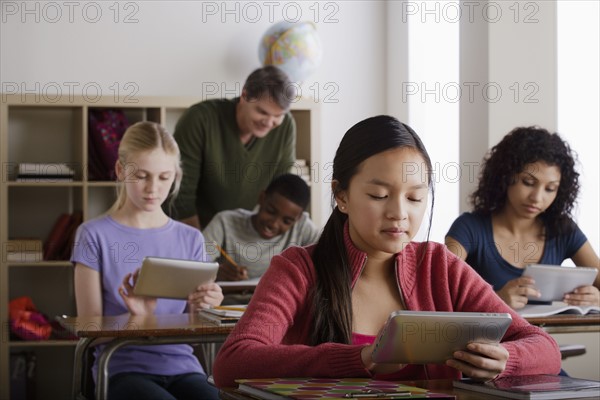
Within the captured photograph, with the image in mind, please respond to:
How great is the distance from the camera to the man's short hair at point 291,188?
170 inches

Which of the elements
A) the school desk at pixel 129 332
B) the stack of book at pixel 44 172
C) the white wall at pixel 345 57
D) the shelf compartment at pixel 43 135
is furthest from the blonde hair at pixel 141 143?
the shelf compartment at pixel 43 135

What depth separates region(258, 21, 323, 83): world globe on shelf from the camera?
476cm

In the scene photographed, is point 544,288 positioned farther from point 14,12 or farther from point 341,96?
point 14,12

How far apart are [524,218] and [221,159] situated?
5.81 feet

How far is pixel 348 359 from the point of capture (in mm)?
1277

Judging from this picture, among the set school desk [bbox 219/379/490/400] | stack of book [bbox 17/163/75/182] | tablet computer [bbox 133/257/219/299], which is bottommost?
school desk [bbox 219/379/490/400]

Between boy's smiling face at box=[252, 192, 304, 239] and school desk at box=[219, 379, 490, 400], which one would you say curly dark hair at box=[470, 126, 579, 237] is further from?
school desk at box=[219, 379, 490, 400]

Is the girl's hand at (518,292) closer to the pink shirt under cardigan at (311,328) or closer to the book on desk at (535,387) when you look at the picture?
the pink shirt under cardigan at (311,328)

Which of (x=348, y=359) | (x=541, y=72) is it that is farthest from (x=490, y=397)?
(x=541, y=72)

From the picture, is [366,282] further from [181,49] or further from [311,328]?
[181,49]

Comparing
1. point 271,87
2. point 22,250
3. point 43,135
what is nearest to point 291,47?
point 271,87

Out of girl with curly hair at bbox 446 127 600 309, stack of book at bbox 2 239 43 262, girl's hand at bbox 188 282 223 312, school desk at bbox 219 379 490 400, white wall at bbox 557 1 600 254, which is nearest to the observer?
school desk at bbox 219 379 490 400

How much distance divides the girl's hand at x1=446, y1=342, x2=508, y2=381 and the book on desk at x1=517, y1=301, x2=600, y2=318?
3.96 ft

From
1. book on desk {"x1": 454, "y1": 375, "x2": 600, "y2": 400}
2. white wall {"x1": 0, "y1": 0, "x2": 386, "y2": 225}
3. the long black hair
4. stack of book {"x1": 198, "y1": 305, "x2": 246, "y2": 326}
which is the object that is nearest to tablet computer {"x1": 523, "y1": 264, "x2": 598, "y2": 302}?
stack of book {"x1": 198, "y1": 305, "x2": 246, "y2": 326}
